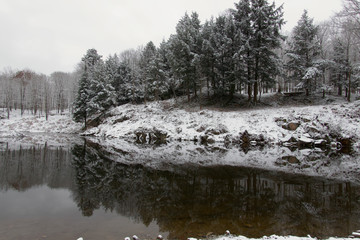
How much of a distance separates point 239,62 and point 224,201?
26.3 m

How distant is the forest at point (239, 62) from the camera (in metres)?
30.3

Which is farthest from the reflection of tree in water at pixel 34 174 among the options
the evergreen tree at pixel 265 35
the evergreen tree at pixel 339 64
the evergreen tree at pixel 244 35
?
the evergreen tree at pixel 339 64

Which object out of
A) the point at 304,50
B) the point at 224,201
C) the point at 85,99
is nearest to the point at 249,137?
the point at 304,50

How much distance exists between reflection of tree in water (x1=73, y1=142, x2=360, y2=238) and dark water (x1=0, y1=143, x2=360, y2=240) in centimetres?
3

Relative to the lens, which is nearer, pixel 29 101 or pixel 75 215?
pixel 75 215

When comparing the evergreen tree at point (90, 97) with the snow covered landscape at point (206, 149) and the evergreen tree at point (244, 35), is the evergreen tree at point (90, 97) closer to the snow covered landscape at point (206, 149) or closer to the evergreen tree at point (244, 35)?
the snow covered landscape at point (206, 149)

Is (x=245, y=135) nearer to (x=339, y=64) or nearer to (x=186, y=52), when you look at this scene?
(x=186, y=52)

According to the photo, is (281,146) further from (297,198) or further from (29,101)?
(29,101)

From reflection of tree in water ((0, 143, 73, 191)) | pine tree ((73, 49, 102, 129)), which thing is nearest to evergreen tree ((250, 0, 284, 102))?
reflection of tree in water ((0, 143, 73, 191))

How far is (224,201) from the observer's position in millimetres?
8180

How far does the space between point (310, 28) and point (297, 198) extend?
33693 mm

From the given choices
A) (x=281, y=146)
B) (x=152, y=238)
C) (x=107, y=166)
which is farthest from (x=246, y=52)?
(x=152, y=238)

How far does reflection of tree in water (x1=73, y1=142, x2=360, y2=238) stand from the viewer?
618cm

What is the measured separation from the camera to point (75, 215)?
23.0ft
